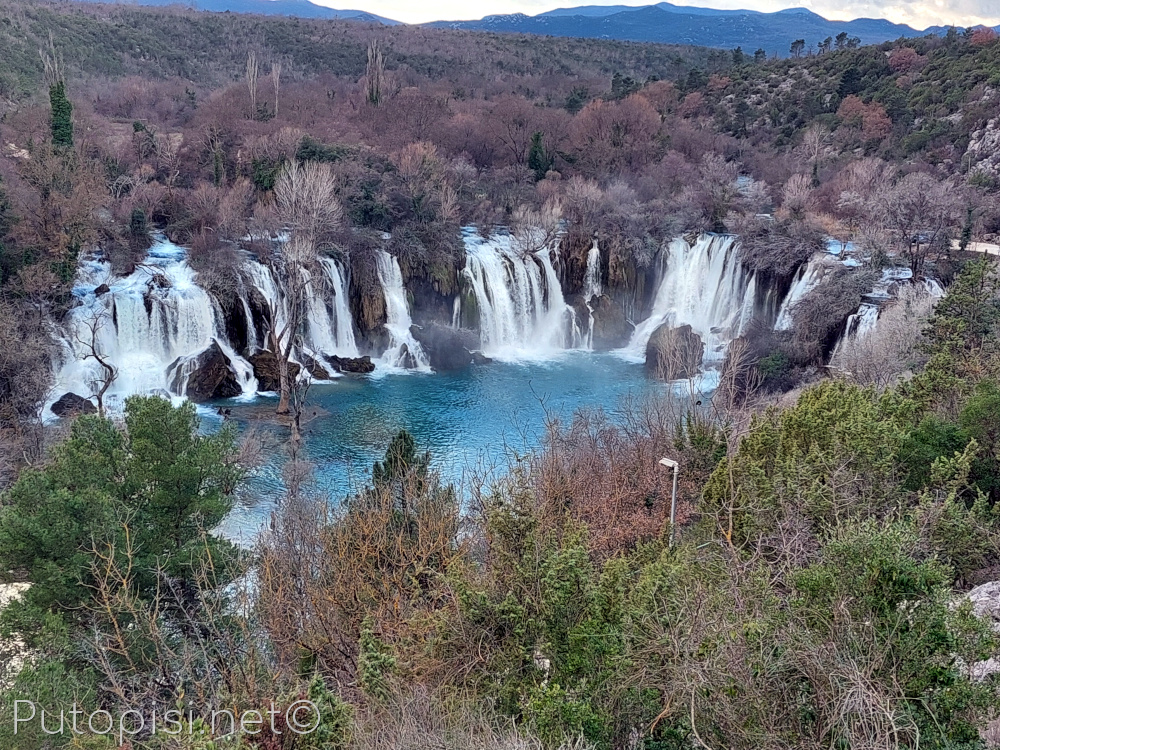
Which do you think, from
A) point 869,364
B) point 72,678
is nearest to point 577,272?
point 869,364

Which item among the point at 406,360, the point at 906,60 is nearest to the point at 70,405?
the point at 406,360

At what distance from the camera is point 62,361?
65.6 feet

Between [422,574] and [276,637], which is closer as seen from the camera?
[276,637]

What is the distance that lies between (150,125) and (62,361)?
18.0 metres

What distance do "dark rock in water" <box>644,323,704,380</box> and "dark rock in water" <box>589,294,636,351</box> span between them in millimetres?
1837

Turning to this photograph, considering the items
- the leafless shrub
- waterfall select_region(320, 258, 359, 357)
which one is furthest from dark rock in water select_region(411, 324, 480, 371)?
the leafless shrub

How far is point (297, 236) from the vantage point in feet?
78.8

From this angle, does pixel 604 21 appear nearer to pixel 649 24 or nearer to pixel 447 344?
pixel 649 24

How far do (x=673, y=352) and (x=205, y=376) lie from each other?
1184cm

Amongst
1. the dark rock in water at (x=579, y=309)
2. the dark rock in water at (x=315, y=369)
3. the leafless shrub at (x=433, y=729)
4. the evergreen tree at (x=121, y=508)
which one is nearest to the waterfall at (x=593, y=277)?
the dark rock in water at (x=579, y=309)

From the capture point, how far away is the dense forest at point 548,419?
5797 millimetres

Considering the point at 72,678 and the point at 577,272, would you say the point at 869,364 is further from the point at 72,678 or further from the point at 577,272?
the point at 72,678

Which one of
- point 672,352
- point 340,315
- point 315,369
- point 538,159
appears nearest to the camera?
point 672,352

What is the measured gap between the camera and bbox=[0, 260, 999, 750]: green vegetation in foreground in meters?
5.30
